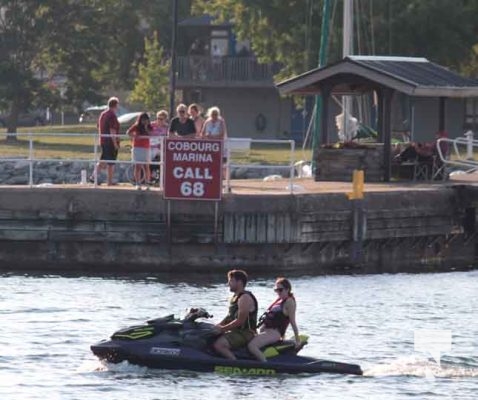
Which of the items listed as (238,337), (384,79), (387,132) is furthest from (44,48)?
(238,337)

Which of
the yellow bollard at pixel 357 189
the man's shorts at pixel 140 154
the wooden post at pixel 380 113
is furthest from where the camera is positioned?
the wooden post at pixel 380 113

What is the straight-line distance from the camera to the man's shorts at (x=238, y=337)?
22406 millimetres

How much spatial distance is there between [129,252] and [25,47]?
1543 inches

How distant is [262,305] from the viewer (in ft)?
94.3

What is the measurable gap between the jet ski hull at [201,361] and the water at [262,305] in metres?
0.11

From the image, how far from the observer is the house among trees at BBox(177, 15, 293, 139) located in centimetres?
7250

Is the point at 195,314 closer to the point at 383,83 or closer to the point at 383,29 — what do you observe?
the point at 383,83

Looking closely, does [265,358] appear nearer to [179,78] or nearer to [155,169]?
[155,169]

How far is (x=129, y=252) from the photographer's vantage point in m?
32.2

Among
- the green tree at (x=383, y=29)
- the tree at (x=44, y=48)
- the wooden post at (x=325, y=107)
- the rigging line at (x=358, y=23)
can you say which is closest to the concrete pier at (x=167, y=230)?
the wooden post at (x=325, y=107)

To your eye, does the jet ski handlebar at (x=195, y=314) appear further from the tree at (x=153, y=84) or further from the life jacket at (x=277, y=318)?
the tree at (x=153, y=84)

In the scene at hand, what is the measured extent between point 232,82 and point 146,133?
130 feet

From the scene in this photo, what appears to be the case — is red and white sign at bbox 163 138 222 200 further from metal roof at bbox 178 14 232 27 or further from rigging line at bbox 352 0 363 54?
metal roof at bbox 178 14 232 27

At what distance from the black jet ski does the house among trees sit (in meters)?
48.6
